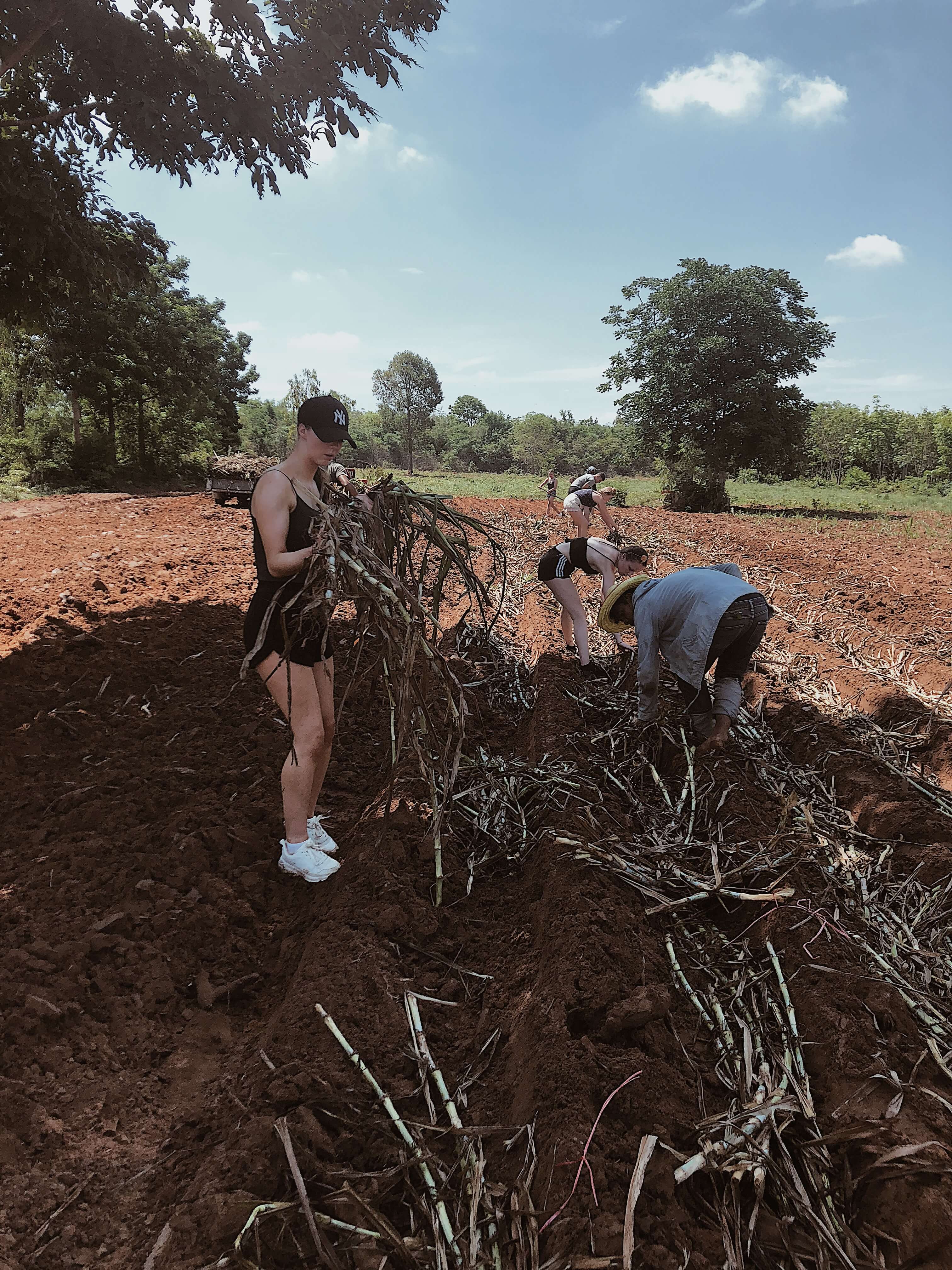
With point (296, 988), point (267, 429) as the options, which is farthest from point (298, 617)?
point (267, 429)

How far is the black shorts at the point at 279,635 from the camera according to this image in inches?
101

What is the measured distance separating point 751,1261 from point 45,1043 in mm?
2075

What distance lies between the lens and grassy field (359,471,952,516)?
21.4 m

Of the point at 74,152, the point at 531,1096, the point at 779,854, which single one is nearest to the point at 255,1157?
the point at 531,1096

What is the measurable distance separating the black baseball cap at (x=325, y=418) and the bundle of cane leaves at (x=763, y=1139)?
7.58 feet

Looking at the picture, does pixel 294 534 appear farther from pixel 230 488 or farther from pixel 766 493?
pixel 766 493

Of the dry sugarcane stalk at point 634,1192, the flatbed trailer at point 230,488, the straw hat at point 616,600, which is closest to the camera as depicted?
the dry sugarcane stalk at point 634,1192

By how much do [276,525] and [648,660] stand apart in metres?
2.33

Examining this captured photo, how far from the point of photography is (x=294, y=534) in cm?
259

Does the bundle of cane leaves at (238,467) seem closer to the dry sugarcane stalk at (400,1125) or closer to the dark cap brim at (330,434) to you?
the dark cap brim at (330,434)

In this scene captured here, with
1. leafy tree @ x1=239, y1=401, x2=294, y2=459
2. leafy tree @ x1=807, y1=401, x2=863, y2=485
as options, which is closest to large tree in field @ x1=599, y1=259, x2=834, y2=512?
leafy tree @ x1=239, y1=401, x2=294, y2=459

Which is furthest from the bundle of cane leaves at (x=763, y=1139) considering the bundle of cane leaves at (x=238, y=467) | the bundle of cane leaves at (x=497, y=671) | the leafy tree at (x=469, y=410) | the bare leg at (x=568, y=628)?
the leafy tree at (x=469, y=410)

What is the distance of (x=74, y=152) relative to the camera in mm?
7270

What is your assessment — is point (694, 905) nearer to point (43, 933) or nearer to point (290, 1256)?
point (290, 1256)
